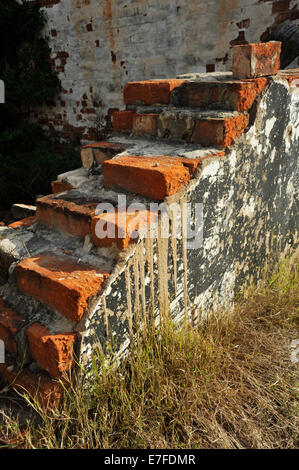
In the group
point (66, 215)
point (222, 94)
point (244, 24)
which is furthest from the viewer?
point (244, 24)

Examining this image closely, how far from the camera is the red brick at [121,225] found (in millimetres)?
1372

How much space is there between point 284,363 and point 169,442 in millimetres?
714

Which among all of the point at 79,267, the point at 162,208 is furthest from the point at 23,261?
the point at 162,208

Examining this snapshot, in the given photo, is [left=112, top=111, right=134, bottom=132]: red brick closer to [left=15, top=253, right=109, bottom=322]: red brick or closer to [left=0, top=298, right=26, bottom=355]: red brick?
[left=15, top=253, right=109, bottom=322]: red brick

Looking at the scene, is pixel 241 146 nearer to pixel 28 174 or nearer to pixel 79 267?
pixel 79 267

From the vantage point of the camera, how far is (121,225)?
4.54 feet

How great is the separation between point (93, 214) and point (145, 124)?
0.81m

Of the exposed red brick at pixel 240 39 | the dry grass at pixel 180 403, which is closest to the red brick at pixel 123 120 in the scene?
the dry grass at pixel 180 403

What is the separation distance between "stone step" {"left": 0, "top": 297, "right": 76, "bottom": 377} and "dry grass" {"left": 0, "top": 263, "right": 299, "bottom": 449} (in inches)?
4.0

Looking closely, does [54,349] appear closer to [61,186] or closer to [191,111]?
[61,186]

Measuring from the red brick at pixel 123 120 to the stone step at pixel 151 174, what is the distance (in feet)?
1.72

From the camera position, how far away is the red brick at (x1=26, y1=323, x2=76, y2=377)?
4.05ft

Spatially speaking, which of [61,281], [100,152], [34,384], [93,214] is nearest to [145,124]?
[100,152]
